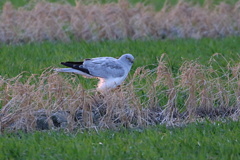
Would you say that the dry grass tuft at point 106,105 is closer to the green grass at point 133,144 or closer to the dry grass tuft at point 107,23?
the green grass at point 133,144

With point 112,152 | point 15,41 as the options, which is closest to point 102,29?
point 15,41

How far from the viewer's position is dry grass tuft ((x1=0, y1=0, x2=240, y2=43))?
1374cm

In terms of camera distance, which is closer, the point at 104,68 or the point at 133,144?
the point at 133,144

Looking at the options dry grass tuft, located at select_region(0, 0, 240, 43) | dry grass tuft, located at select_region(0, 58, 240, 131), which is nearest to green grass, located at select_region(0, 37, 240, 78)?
dry grass tuft, located at select_region(0, 0, 240, 43)

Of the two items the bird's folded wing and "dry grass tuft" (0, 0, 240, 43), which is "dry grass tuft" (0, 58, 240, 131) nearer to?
the bird's folded wing

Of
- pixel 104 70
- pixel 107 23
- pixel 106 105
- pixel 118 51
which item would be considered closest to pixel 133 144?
pixel 106 105

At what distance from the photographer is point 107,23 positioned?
14.1 meters

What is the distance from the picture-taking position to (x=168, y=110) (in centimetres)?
824

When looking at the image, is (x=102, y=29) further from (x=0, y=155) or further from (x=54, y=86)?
(x=0, y=155)

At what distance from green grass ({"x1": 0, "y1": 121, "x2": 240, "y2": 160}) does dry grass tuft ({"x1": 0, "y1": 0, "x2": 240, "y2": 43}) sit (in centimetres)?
656

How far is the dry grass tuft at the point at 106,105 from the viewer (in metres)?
7.73

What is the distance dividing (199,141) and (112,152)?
1.08 meters

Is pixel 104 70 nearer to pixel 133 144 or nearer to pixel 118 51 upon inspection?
pixel 133 144

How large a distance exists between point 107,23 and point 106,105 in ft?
20.4
